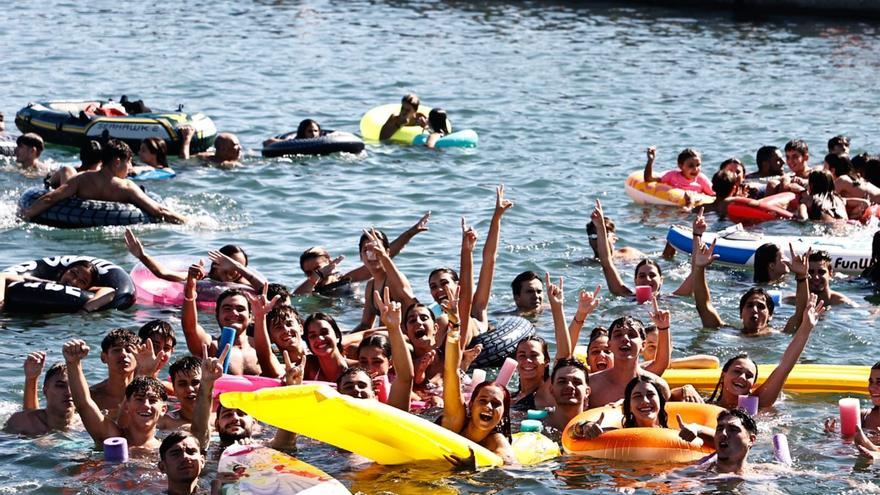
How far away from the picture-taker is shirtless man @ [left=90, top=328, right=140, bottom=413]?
10055mm

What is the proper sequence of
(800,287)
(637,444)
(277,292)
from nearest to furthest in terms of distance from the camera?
(637,444) < (277,292) < (800,287)

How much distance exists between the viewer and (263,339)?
10.8m

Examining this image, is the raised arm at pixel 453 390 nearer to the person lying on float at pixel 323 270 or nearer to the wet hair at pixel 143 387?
the wet hair at pixel 143 387

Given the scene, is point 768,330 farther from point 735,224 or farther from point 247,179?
point 247,179

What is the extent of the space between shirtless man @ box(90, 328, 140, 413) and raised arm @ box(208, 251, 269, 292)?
112 inches

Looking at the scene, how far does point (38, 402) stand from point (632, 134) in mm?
13672

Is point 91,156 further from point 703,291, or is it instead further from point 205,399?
point 205,399

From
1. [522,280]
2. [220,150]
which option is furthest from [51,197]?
[522,280]

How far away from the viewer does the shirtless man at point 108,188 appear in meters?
16.1

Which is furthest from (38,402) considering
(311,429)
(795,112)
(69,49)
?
(69,49)

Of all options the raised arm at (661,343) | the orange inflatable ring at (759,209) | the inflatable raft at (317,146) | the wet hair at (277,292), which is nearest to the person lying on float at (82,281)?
the wet hair at (277,292)

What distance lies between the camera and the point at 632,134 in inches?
891

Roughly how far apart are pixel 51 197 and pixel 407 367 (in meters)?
8.01

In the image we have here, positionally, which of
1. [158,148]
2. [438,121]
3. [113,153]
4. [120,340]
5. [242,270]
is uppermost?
[113,153]
